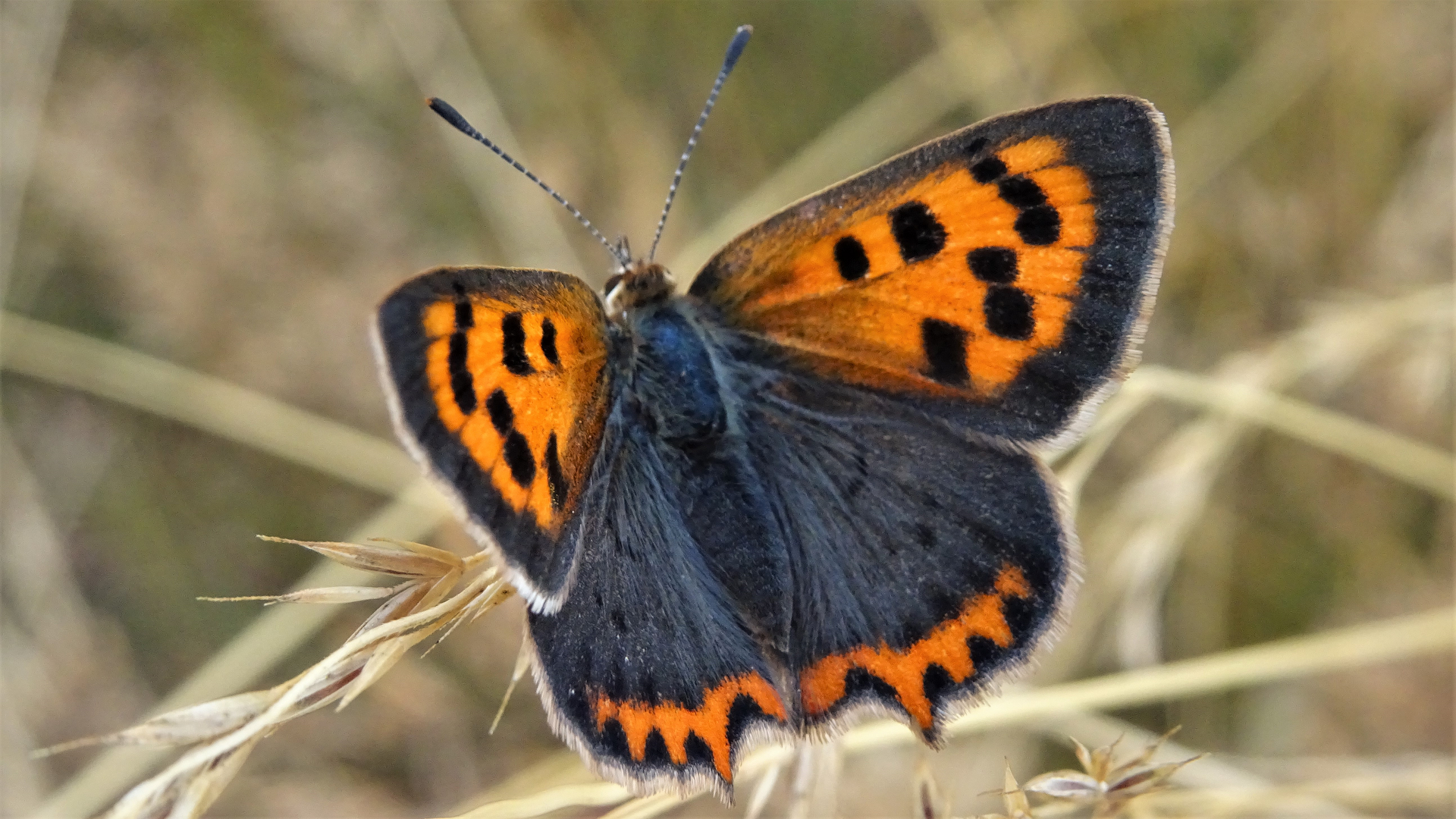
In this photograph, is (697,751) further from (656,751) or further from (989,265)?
(989,265)

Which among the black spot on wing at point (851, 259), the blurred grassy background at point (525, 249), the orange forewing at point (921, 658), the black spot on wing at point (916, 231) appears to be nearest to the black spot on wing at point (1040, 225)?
the black spot on wing at point (916, 231)

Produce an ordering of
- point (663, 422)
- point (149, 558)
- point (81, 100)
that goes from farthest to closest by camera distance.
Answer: point (81, 100) < point (149, 558) < point (663, 422)

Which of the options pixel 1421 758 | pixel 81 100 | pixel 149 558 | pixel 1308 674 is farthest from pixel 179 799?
pixel 81 100

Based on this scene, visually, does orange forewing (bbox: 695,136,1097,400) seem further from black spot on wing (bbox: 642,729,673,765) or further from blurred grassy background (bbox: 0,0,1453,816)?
blurred grassy background (bbox: 0,0,1453,816)

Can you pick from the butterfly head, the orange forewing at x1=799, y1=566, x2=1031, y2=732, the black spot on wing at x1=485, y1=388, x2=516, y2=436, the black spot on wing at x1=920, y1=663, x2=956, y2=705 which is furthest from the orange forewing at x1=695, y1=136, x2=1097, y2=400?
the black spot on wing at x1=485, y1=388, x2=516, y2=436

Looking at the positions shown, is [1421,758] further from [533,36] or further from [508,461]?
[533,36]

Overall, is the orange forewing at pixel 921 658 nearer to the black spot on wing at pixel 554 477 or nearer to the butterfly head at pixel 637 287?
the black spot on wing at pixel 554 477

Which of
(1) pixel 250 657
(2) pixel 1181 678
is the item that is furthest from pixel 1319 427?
(1) pixel 250 657
